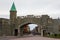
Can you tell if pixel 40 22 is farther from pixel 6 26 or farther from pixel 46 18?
pixel 6 26

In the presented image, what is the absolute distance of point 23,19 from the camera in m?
47.7

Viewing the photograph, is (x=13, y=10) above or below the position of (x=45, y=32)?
above

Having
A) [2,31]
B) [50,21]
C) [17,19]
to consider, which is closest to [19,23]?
[17,19]

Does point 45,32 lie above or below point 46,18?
below

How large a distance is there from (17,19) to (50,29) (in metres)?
9.99

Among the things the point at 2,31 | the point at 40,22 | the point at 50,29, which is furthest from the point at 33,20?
the point at 2,31

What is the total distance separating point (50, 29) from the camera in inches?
1773

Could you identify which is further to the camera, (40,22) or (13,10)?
(13,10)

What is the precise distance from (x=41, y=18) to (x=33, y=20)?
2347 millimetres

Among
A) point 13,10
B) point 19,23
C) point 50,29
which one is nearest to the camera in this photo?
point 50,29

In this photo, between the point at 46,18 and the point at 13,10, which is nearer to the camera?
A: the point at 46,18

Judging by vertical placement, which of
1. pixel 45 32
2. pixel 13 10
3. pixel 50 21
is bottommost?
pixel 45 32

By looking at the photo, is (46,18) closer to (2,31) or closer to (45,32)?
(45,32)

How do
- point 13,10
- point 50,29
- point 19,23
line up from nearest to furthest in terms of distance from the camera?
point 50,29 → point 19,23 → point 13,10
